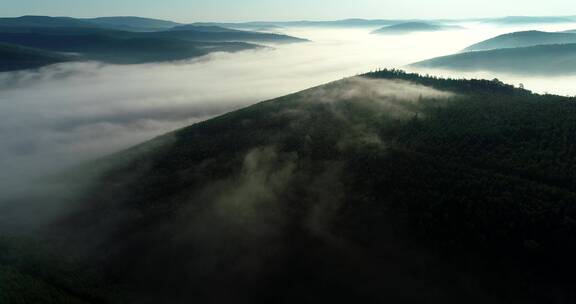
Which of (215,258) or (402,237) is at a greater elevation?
(402,237)

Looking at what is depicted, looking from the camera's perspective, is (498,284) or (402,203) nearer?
(498,284)

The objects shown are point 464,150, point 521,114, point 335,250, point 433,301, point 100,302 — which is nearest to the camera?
point 433,301

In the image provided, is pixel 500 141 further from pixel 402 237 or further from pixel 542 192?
pixel 402 237

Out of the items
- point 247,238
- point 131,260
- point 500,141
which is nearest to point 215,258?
point 247,238

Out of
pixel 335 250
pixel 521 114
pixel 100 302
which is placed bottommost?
pixel 100 302

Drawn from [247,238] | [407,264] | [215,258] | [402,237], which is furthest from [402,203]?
[215,258]

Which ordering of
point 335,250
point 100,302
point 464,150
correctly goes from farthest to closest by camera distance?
1. point 464,150
2. point 335,250
3. point 100,302

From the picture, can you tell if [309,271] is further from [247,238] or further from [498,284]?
[498,284]
